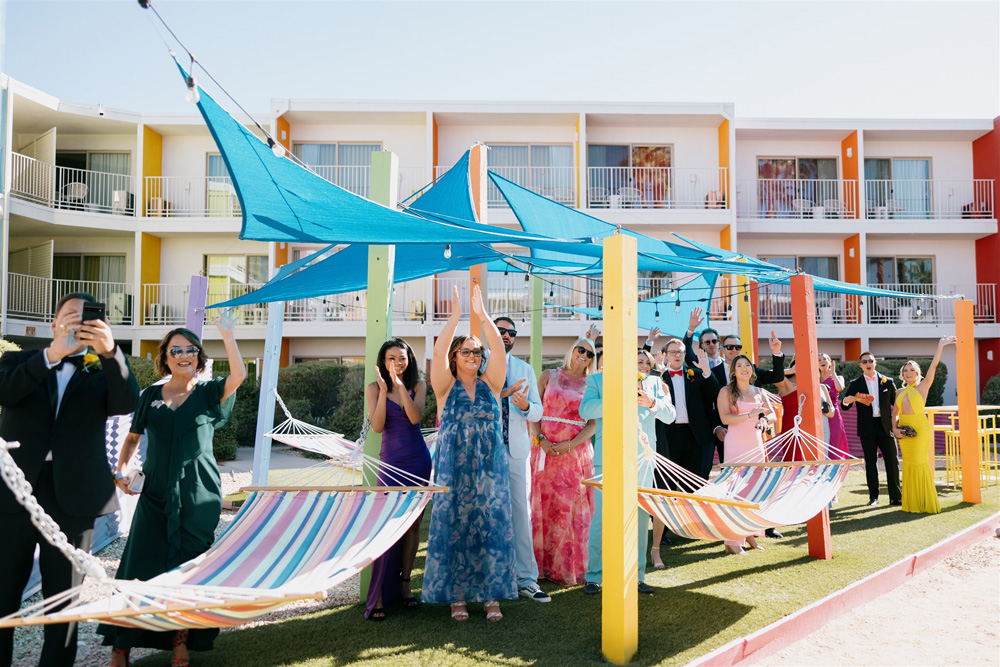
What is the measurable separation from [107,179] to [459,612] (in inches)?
632

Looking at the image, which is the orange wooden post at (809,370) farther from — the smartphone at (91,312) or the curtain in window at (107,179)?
the curtain in window at (107,179)

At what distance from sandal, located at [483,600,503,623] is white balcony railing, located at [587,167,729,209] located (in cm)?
1354

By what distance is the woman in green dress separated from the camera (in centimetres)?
318

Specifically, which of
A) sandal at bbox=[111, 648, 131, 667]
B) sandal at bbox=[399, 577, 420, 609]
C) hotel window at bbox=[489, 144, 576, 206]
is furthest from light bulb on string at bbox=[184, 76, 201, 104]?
hotel window at bbox=[489, 144, 576, 206]

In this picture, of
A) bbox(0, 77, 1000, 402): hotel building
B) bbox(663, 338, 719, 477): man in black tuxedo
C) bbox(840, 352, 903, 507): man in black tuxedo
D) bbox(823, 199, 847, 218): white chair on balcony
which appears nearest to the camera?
bbox(663, 338, 719, 477): man in black tuxedo

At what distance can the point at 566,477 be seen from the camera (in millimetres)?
4684

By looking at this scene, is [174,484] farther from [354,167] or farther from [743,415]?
[354,167]

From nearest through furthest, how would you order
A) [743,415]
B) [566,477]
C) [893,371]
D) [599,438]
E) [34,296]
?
[599,438] < [566,477] < [743,415] < [893,371] < [34,296]

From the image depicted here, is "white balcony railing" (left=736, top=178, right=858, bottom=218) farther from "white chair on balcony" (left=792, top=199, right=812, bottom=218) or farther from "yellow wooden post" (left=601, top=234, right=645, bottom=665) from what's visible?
"yellow wooden post" (left=601, top=234, right=645, bottom=665)

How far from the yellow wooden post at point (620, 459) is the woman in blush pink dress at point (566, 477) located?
1.15 m

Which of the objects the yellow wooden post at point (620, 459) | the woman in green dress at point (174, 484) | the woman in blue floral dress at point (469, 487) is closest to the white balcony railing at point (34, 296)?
the woman in green dress at point (174, 484)

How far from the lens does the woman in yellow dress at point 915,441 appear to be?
7016mm

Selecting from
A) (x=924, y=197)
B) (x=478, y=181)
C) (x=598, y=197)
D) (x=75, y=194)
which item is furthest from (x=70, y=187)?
(x=924, y=197)

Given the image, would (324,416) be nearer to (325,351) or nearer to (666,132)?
(325,351)
